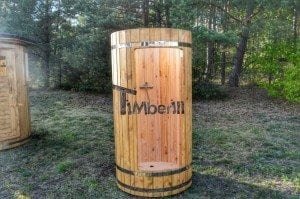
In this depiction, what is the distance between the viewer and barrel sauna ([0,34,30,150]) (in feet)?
23.2

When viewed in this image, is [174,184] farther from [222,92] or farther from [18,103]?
[222,92]

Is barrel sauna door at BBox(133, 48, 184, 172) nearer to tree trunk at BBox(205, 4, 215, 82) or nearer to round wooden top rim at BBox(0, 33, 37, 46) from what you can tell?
round wooden top rim at BBox(0, 33, 37, 46)

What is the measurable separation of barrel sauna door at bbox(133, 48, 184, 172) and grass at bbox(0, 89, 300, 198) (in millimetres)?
591

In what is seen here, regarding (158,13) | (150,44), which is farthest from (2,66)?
(158,13)

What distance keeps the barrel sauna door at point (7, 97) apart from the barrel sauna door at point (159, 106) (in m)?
3.04

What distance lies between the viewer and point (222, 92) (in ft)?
41.3

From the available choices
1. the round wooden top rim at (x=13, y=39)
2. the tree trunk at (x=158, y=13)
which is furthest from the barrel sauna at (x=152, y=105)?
the tree trunk at (x=158, y=13)

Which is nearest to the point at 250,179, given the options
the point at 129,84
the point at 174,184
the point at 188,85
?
the point at 174,184

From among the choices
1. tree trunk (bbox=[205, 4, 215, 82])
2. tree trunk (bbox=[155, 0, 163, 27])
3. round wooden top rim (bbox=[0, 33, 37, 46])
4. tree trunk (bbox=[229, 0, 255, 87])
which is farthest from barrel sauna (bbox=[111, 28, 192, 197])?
tree trunk (bbox=[205, 4, 215, 82])

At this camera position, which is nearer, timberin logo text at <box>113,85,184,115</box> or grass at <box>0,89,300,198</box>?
timberin logo text at <box>113,85,184,115</box>

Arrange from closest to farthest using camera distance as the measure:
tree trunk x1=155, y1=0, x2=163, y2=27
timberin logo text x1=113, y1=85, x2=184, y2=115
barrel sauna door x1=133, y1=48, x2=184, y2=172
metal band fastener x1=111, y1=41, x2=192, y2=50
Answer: metal band fastener x1=111, y1=41, x2=192, y2=50 < timberin logo text x1=113, y1=85, x2=184, y2=115 < barrel sauna door x1=133, y1=48, x2=184, y2=172 < tree trunk x1=155, y1=0, x2=163, y2=27

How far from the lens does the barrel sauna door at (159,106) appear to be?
5.12 meters

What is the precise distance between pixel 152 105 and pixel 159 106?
0.12 m

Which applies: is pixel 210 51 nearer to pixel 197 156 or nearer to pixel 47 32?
pixel 47 32
